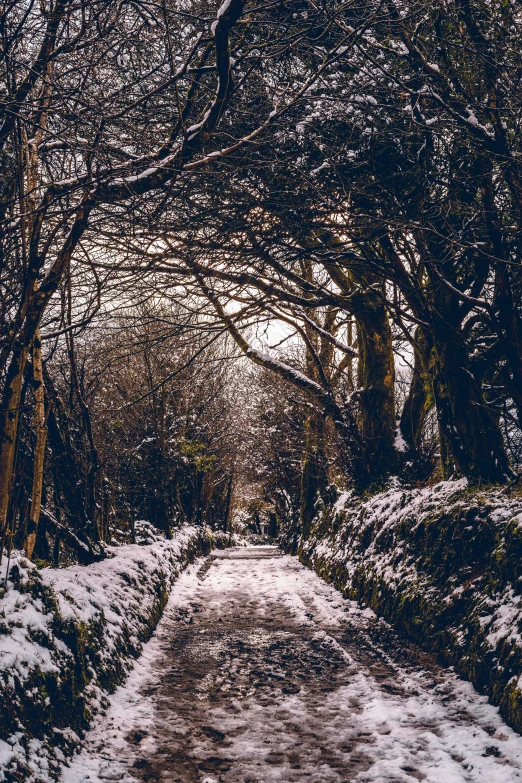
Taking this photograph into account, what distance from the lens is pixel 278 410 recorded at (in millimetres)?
22391

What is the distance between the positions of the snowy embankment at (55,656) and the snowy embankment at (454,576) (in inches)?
128

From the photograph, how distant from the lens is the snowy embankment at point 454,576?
4730mm

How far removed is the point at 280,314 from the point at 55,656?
942 cm

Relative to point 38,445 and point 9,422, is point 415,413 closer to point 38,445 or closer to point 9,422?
point 38,445

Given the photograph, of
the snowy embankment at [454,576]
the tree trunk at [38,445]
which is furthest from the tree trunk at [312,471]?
the tree trunk at [38,445]

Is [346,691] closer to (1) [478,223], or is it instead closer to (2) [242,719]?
(2) [242,719]

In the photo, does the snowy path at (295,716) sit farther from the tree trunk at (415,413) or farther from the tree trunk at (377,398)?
the tree trunk at (415,413)

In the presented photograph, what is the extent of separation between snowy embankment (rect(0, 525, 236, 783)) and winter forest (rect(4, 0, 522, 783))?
0.02 m

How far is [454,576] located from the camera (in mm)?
6328

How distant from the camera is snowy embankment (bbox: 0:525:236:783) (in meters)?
3.31

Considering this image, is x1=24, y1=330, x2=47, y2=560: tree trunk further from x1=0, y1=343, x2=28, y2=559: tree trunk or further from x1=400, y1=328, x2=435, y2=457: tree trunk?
x1=400, y1=328, x2=435, y2=457: tree trunk

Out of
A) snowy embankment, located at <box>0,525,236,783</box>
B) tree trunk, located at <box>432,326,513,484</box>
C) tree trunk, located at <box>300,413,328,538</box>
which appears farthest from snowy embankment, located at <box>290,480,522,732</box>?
tree trunk, located at <box>300,413,328,538</box>

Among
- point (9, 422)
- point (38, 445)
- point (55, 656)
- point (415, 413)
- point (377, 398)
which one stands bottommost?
point (55, 656)

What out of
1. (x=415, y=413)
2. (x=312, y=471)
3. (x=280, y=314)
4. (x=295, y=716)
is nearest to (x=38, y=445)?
(x=295, y=716)
